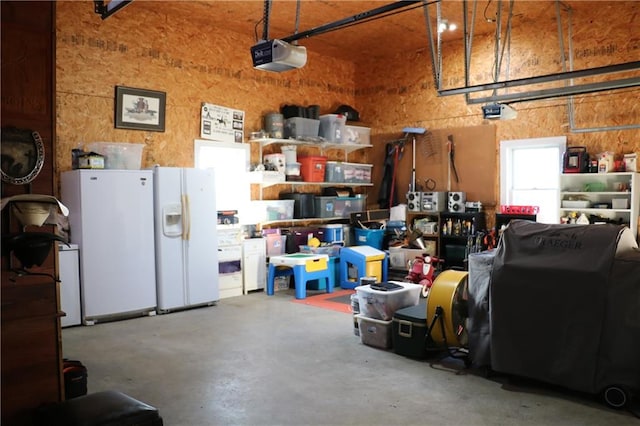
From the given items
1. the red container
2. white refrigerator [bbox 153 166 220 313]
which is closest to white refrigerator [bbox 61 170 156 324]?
white refrigerator [bbox 153 166 220 313]

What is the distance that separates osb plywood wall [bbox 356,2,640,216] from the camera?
7133mm

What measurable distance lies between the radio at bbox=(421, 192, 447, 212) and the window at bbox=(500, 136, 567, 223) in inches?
36.5

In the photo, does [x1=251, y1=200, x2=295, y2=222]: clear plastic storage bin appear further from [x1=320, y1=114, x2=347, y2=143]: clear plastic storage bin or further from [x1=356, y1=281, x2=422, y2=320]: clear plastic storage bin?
[x1=356, y1=281, x2=422, y2=320]: clear plastic storage bin

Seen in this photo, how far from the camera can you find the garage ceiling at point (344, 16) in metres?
6.94

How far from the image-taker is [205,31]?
770 centimetres

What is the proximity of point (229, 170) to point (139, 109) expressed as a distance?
163cm

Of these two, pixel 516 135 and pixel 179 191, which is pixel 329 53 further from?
pixel 179 191

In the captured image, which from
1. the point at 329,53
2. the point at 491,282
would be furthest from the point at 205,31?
the point at 491,282

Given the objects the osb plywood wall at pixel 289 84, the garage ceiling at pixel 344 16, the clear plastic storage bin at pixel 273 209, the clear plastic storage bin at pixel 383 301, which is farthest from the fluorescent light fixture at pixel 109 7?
the clear plastic storage bin at pixel 383 301

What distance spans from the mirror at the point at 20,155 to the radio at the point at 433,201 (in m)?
6.63

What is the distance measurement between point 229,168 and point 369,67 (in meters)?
3.67

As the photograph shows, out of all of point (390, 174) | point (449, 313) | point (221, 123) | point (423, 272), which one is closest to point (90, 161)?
point (221, 123)

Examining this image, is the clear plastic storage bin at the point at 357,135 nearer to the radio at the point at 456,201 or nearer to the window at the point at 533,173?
the radio at the point at 456,201

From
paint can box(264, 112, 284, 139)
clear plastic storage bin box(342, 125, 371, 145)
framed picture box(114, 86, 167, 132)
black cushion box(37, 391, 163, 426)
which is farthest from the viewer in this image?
clear plastic storage bin box(342, 125, 371, 145)
